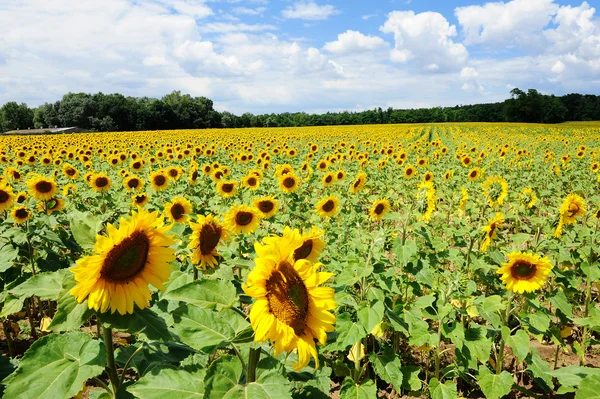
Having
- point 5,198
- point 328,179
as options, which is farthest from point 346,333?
point 328,179

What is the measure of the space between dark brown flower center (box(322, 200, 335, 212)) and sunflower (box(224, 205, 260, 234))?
2.30 meters

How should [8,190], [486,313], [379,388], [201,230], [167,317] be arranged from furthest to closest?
[8,190] → [379,388] → [486,313] → [201,230] → [167,317]

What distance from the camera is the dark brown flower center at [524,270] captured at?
11.3 ft

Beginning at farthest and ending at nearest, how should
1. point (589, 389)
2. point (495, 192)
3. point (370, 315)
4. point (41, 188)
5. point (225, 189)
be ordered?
point (225, 189), point (495, 192), point (41, 188), point (370, 315), point (589, 389)

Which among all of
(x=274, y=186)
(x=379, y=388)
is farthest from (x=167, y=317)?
(x=274, y=186)

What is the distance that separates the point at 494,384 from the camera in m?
3.14

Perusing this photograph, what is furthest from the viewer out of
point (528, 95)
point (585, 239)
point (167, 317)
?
point (528, 95)

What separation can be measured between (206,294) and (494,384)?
2718 millimetres

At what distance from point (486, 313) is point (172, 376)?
109 inches

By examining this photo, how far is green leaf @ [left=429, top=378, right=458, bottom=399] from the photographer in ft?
9.96

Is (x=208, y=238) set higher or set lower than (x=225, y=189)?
higher

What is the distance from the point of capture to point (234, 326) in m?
1.65

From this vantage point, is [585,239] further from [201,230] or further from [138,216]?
[138,216]

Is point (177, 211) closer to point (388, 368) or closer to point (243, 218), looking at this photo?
point (243, 218)
